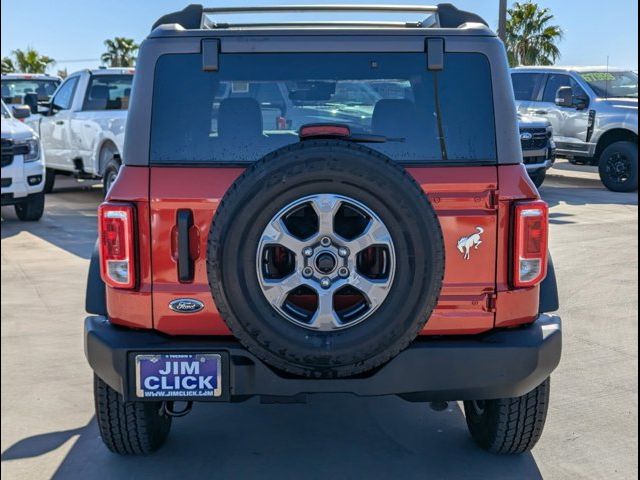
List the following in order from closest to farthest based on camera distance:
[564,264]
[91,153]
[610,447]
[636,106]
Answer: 1. [610,447]
2. [564,264]
3. [91,153]
4. [636,106]

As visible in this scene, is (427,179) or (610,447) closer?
(427,179)

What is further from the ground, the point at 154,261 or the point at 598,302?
the point at 154,261

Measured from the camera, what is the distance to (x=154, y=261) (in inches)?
129

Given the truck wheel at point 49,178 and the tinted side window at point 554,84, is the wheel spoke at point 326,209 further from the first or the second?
the tinted side window at point 554,84

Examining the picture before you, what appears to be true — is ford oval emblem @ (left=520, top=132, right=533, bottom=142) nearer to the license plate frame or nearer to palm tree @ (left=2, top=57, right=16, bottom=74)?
the license plate frame

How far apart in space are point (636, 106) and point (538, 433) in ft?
36.5

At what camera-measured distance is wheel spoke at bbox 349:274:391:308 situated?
118 inches

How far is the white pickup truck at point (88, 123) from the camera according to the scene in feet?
36.1

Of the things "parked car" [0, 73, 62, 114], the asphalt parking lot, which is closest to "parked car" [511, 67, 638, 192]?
the asphalt parking lot

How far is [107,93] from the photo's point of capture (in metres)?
11.8

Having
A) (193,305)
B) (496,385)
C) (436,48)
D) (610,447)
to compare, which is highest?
(436,48)

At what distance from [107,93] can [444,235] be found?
9340 mm

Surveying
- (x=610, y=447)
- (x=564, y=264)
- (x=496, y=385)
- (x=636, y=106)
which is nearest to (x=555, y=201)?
(x=636, y=106)

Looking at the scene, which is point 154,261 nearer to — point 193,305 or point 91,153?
point 193,305
